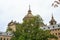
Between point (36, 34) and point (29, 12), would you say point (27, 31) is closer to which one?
point (36, 34)

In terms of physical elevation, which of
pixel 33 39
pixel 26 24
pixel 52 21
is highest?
pixel 52 21

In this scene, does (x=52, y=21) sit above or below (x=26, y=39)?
above

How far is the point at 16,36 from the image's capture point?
49.4 meters

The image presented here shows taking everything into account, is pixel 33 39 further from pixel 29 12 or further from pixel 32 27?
pixel 29 12

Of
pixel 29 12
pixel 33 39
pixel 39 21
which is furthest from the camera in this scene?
pixel 29 12

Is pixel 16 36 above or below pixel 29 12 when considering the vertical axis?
below

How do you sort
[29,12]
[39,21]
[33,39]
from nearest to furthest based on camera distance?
1. [33,39]
2. [39,21]
3. [29,12]

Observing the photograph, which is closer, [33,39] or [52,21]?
[33,39]

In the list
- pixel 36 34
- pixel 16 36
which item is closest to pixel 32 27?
pixel 36 34

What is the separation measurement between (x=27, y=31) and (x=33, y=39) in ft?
8.36

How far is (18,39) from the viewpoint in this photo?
46.9m

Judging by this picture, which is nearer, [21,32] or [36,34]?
[36,34]

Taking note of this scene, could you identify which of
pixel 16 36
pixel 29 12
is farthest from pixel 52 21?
pixel 16 36

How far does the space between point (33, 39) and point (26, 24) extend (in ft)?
12.1
